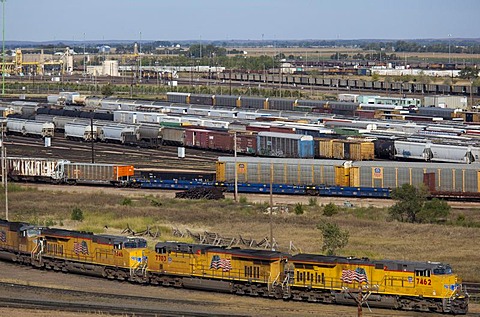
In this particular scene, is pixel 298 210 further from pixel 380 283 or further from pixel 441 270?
pixel 441 270

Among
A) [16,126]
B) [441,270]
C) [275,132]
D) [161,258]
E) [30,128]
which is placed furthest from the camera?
[16,126]

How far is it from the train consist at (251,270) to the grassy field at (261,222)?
6660mm

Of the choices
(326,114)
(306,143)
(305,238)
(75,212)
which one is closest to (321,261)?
(305,238)

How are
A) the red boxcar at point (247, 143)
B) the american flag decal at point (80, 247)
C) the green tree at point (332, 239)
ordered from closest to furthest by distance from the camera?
the american flag decal at point (80, 247) → the green tree at point (332, 239) → the red boxcar at point (247, 143)

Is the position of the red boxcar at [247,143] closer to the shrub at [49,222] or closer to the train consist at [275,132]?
the train consist at [275,132]

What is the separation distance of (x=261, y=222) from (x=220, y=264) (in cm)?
1805

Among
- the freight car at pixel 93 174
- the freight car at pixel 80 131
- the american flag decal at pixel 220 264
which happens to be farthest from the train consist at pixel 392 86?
the american flag decal at pixel 220 264

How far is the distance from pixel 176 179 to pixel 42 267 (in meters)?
27.0

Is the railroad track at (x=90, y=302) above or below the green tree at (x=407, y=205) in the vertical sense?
below

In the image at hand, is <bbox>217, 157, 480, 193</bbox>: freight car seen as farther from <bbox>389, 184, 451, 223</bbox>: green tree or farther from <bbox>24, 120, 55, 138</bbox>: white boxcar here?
<bbox>24, 120, 55, 138</bbox>: white boxcar

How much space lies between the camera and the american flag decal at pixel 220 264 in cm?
3934

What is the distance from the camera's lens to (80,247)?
44094 millimetres

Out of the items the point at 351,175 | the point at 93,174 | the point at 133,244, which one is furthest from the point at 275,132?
the point at 133,244

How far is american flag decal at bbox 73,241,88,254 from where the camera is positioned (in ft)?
144
